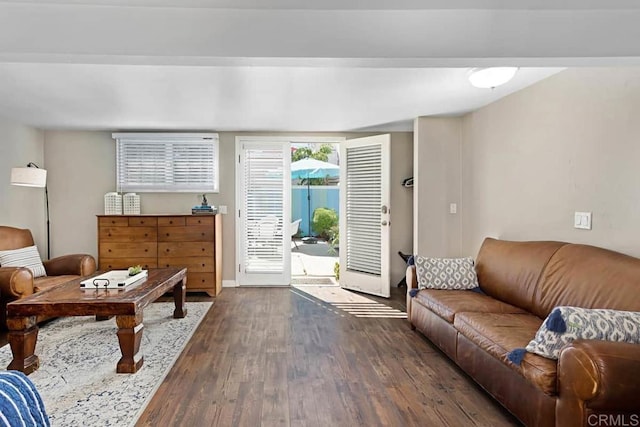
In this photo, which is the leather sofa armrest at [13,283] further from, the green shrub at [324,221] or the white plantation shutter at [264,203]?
the green shrub at [324,221]

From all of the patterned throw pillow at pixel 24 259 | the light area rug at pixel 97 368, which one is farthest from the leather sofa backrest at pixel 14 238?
the light area rug at pixel 97 368

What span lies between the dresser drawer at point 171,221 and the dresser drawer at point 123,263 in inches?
19.4

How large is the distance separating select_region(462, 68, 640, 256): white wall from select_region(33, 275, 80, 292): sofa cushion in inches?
182

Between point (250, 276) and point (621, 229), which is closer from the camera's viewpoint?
point (621, 229)

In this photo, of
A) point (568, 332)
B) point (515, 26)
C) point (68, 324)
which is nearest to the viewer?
point (568, 332)

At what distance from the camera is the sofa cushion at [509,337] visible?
190 cm

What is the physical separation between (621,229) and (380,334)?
2127 mm

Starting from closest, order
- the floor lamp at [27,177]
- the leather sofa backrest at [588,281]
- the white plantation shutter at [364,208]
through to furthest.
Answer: the leather sofa backrest at [588,281] < the floor lamp at [27,177] < the white plantation shutter at [364,208]

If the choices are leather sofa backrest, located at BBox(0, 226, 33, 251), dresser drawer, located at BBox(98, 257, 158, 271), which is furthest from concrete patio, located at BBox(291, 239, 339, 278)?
leather sofa backrest, located at BBox(0, 226, 33, 251)

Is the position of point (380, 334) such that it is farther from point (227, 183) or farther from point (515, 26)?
point (227, 183)

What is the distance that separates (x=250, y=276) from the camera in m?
5.79

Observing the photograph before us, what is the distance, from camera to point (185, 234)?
5.18 m

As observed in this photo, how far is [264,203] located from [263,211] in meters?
0.12

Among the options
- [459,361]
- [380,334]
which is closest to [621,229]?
[459,361]
